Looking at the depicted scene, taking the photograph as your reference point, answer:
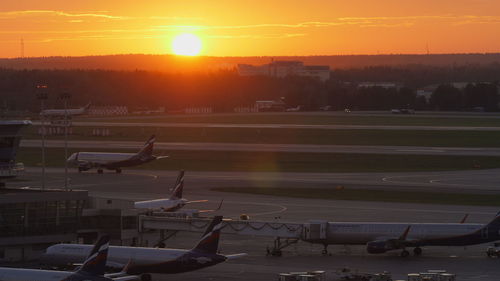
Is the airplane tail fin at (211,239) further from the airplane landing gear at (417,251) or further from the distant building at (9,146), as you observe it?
the airplane landing gear at (417,251)

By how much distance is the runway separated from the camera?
6241 centimetres

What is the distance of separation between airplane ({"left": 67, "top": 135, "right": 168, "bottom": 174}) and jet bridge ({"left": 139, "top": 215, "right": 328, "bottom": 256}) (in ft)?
173

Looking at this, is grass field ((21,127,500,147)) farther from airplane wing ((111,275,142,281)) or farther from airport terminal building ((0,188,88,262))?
airplane wing ((111,275,142,281))

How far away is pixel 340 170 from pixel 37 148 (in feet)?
182

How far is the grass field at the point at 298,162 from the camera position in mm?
129250

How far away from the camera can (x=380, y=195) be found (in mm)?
101562

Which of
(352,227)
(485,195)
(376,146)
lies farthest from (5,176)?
(376,146)

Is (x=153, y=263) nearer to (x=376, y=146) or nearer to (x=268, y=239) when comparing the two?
(x=268, y=239)

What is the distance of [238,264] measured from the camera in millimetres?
64188

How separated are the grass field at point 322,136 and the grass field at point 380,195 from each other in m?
62.3

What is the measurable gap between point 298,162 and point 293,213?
48590 mm

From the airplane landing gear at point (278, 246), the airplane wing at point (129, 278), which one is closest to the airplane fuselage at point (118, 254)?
the airplane wing at point (129, 278)

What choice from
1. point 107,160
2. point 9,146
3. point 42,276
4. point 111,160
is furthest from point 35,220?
point 107,160

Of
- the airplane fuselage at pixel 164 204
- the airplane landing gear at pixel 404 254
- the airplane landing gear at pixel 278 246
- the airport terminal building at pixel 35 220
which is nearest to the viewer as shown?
the airport terminal building at pixel 35 220
